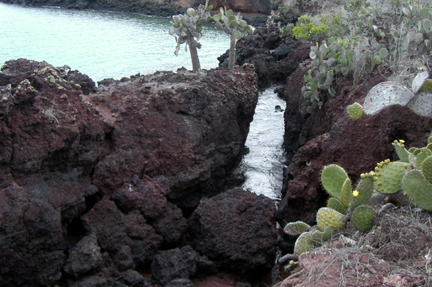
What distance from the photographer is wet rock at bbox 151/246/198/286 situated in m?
4.02

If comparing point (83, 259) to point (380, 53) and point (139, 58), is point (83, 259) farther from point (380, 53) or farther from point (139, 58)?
point (139, 58)

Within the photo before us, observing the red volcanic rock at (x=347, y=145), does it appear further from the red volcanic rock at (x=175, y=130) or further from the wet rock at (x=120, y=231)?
the wet rock at (x=120, y=231)

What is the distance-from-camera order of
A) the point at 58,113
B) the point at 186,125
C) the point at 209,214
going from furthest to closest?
the point at 186,125, the point at 209,214, the point at 58,113

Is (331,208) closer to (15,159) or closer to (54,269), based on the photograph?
(54,269)

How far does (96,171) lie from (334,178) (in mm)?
2693

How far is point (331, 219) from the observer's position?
337 cm

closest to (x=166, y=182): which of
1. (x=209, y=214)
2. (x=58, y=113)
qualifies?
(x=209, y=214)

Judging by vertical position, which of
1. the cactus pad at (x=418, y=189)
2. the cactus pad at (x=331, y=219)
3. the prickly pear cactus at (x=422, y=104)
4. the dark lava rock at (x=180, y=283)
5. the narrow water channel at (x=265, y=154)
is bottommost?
the narrow water channel at (x=265, y=154)

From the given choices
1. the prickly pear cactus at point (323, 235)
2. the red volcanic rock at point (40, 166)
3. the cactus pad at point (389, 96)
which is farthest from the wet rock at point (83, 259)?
the cactus pad at point (389, 96)

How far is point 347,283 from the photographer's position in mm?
2453

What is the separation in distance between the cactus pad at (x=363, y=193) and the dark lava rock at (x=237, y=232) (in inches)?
56.1

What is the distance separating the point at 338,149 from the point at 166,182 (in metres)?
2.19

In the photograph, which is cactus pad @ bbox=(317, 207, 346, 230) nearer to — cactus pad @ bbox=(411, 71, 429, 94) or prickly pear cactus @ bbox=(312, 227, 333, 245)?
prickly pear cactus @ bbox=(312, 227, 333, 245)

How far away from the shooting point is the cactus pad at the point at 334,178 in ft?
12.0
